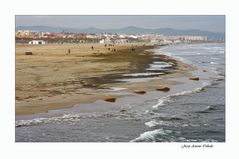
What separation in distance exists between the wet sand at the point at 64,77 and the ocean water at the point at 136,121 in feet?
1.92

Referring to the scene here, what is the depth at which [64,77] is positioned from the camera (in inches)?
544

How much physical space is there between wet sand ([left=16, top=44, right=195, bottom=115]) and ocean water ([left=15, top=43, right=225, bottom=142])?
584mm

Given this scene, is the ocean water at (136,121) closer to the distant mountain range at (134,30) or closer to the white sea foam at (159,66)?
the distant mountain range at (134,30)

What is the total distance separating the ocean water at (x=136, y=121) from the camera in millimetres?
9352

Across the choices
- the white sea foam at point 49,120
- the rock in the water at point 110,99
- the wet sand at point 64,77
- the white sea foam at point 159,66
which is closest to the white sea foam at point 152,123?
the white sea foam at point 49,120

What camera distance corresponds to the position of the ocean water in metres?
9.35

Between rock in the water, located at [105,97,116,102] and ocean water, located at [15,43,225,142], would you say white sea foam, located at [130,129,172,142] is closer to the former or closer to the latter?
ocean water, located at [15,43,225,142]

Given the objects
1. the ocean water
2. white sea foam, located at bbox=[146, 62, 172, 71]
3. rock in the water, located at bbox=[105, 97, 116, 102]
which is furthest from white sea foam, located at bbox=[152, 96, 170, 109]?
white sea foam, located at bbox=[146, 62, 172, 71]

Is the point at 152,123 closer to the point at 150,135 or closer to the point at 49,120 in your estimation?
the point at 150,135
